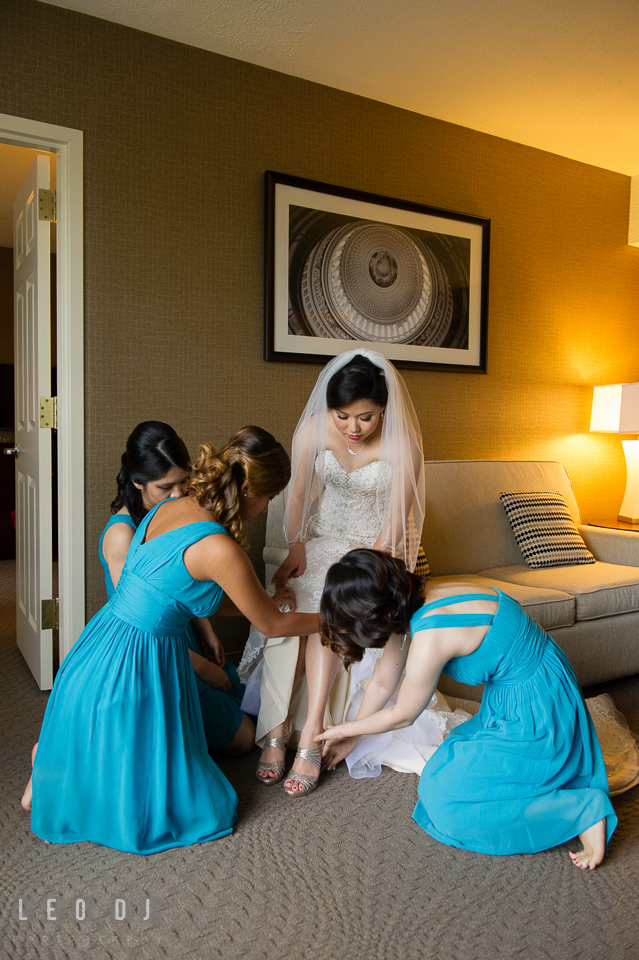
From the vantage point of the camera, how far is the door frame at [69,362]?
2758mm

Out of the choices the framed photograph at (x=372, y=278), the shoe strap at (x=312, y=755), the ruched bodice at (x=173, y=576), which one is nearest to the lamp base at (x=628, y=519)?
the framed photograph at (x=372, y=278)

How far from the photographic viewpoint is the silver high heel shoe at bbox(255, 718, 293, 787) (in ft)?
7.23

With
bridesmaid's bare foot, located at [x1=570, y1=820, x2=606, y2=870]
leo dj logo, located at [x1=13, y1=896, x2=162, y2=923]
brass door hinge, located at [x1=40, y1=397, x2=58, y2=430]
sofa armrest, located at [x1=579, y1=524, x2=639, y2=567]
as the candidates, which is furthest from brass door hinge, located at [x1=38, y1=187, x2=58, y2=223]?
sofa armrest, located at [x1=579, y1=524, x2=639, y2=567]

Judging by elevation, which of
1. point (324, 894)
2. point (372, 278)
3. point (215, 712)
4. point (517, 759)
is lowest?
point (324, 894)

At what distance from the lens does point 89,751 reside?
1.81m

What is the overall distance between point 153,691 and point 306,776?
62 cm

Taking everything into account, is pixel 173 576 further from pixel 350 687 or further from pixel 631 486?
pixel 631 486

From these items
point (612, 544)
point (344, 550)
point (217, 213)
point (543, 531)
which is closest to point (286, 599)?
point (344, 550)

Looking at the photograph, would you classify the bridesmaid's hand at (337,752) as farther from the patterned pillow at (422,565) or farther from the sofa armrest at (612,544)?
the sofa armrest at (612,544)

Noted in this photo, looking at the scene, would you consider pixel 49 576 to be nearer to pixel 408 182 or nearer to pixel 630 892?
pixel 630 892

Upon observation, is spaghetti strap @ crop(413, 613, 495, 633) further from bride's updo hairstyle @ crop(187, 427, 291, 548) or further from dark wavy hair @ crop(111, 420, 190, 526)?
dark wavy hair @ crop(111, 420, 190, 526)

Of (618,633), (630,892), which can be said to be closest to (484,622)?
(630,892)

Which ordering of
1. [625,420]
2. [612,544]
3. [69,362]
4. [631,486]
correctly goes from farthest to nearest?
[631,486] → [625,420] → [612,544] → [69,362]

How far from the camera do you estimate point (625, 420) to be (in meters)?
4.06
